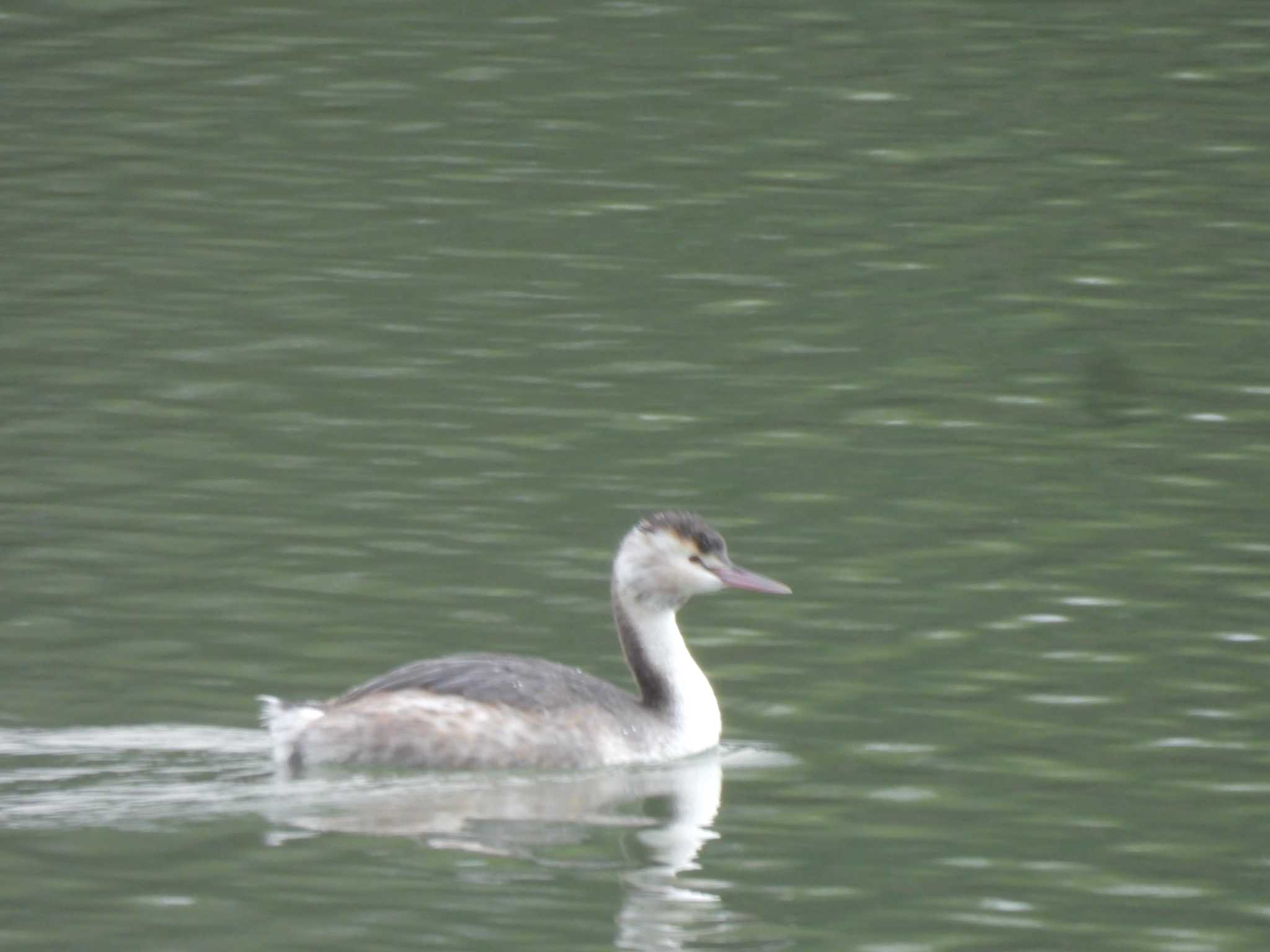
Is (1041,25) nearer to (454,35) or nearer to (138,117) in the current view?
(454,35)

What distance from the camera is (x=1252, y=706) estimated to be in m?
11.5

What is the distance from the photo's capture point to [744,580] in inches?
459

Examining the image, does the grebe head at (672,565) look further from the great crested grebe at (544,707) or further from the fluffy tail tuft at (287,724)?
the fluffy tail tuft at (287,724)

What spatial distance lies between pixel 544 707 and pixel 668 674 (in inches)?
25.7

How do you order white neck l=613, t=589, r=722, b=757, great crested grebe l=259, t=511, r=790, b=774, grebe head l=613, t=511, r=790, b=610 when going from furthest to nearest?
grebe head l=613, t=511, r=790, b=610 < white neck l=613, t=589, r=722, b=757 < great crested grebe l=259, t=511, r=790, b=774

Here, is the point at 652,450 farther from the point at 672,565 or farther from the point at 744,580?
the point at 744,580

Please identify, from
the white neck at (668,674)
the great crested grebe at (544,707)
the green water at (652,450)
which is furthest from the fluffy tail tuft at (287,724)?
the white neck at (668,674)

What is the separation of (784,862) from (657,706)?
187cm

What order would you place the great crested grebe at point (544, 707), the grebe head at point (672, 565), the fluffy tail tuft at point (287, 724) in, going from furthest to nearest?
the grebe head at point (672, 565), the great crested grebe at point (544, 707), the fluffy tail tuft at point (287, 724)

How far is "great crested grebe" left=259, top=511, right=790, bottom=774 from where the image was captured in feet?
36.2

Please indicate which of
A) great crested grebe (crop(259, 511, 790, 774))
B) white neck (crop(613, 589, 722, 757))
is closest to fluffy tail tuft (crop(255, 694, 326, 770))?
great crested grebe (crop(259, 511, 790, 774))

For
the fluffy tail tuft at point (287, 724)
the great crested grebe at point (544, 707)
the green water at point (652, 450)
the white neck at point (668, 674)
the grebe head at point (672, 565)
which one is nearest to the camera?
the green water at point (652, 450)

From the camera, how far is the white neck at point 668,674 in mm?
11484

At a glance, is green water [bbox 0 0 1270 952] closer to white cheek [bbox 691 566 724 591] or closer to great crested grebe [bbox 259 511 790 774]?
great crested grebe [bbox 259 511 790 774]
